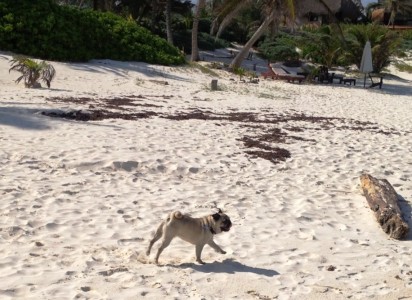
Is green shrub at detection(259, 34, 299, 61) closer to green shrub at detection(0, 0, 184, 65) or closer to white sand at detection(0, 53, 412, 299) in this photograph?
green shrub at detection(0, 0, 184, 65)

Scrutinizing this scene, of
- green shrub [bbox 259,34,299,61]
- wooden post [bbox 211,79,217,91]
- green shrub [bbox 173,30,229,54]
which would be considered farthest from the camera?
green shrub [bbox 173,30,229,54]

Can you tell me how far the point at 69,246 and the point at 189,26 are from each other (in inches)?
1325

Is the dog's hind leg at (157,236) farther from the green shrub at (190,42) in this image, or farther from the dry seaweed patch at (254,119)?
the green shrub at (190,42)

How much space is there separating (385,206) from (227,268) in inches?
108

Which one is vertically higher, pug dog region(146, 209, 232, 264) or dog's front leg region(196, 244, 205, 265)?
pug dog region(146, 209, 232, 264)

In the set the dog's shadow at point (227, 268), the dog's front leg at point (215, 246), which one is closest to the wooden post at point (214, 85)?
the dog's front leg at point (215, 246)

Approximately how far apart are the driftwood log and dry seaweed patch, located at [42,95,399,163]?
2.10 metres

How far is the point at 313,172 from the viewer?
863 cm

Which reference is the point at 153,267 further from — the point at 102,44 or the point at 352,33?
the point at 352,33

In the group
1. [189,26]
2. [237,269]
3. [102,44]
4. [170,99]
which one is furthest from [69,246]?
[189,26]

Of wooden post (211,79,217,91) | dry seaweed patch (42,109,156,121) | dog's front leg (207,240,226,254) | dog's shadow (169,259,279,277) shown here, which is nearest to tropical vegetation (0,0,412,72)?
→ wooden post (211,79,217,91)

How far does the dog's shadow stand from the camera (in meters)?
4.78

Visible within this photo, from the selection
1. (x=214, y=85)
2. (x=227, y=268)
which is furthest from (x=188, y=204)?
(x=214, y=85)

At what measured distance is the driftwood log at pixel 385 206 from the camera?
6102 millimetres
